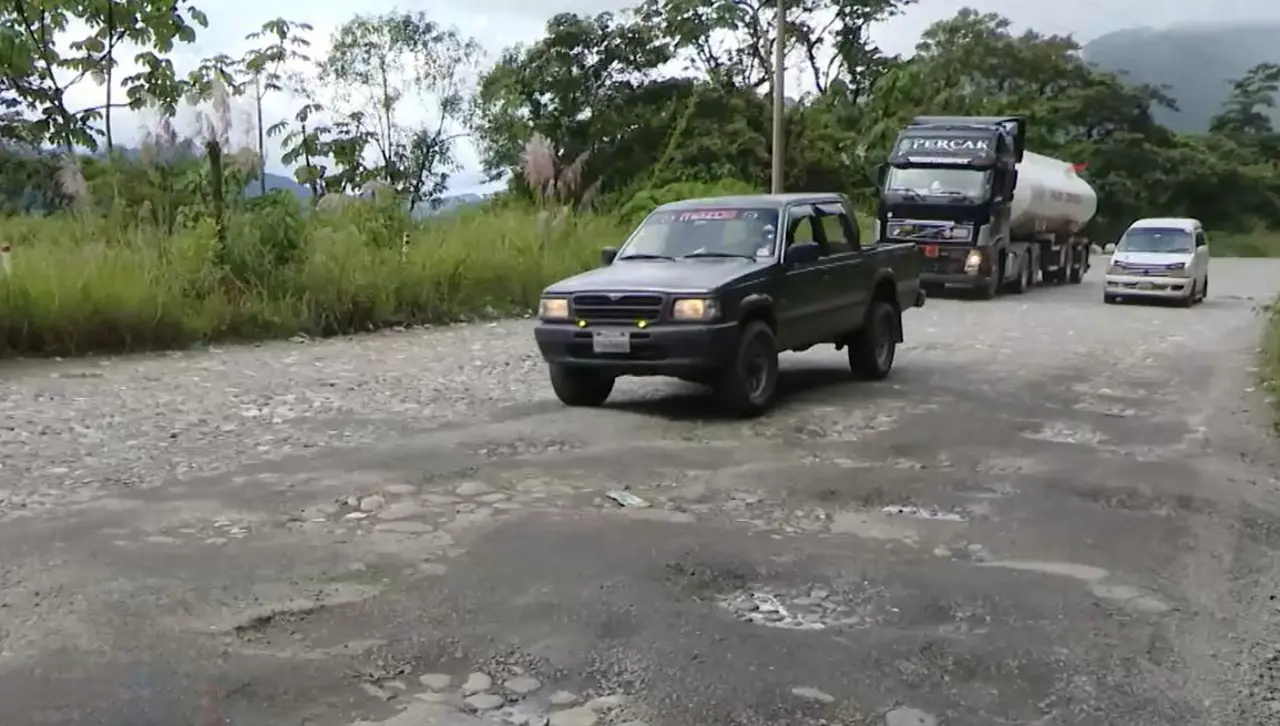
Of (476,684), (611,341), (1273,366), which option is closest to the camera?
(476,684)

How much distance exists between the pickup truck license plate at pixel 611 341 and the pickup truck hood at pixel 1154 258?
17.4 metres

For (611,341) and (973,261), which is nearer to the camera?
(611,341)

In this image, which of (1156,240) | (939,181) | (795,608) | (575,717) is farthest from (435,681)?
(1156,240)

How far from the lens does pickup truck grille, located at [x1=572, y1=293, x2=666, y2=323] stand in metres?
10.3

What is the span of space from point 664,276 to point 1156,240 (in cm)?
1796

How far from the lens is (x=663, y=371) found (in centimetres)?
1030

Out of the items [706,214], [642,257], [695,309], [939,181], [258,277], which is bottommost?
[258,277]

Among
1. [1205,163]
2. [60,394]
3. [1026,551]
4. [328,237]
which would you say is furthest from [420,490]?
[1205,163]

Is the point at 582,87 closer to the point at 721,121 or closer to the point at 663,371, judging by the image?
the point at 721,121

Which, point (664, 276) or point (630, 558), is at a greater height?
point (664, 276)

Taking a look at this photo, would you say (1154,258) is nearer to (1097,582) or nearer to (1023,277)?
(1023,277)

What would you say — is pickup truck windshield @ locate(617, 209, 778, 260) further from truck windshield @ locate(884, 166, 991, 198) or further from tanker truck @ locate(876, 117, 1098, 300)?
truck windshield @ locate(884, 166, 991, 198)

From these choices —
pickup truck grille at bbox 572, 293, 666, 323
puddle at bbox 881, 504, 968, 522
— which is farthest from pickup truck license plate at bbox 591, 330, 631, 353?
puddle at bbox 881, 504, 968, 522

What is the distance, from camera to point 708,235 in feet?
38.2
